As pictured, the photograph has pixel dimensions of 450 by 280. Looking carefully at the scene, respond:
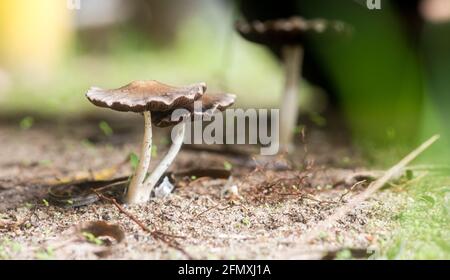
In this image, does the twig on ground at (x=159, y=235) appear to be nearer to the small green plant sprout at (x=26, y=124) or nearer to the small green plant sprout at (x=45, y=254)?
the small green plant sprout at (x=45, y=254)

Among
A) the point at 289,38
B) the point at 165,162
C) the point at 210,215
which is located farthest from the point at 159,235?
the point at 289,38

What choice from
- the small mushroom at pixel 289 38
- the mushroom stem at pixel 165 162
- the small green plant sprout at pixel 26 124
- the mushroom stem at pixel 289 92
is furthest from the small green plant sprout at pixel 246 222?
the small green plant sprout at pixel 26 124

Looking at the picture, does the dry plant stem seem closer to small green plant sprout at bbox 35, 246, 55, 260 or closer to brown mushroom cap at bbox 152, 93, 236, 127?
brown mushroom cap at bbox 152, 93, 236, 127

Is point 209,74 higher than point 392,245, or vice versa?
point 209,74

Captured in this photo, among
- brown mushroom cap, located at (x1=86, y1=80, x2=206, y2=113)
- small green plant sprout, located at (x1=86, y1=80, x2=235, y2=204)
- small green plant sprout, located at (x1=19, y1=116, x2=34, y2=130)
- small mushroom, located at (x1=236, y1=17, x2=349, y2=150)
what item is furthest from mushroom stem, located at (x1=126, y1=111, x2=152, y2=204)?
small green plant sprout, located at (x1=19, y1=116, x2=34, y2=130)
